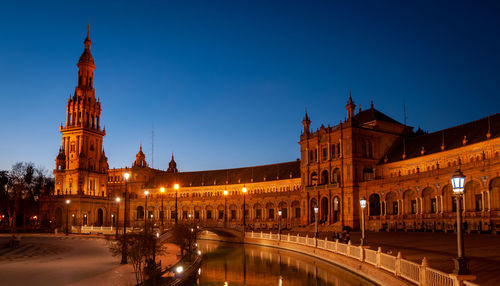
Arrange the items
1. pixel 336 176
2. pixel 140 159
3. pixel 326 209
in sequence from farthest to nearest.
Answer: pixel 140 159 < pixel 326 209 < pixel 336 176

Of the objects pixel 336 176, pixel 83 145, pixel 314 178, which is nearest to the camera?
pixel 336 176

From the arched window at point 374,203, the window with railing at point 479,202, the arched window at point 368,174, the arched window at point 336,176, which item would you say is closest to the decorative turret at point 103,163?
the arched window at point 336,176

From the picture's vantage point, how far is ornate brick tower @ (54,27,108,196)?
110 meters

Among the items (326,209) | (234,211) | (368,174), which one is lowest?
(234,211)

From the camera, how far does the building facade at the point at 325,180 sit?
177 ft

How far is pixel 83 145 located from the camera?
11131 cm

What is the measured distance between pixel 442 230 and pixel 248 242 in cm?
2460

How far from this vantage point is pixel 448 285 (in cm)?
1559

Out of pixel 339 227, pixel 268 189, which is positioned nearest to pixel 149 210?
pixel 268 189

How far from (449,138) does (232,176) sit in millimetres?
54389

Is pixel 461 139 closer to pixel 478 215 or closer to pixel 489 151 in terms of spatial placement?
pixel 489 151

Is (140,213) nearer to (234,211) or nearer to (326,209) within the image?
(234,211)

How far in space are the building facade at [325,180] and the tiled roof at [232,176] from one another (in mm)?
326

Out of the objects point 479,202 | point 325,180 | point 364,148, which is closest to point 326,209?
point 325,180
